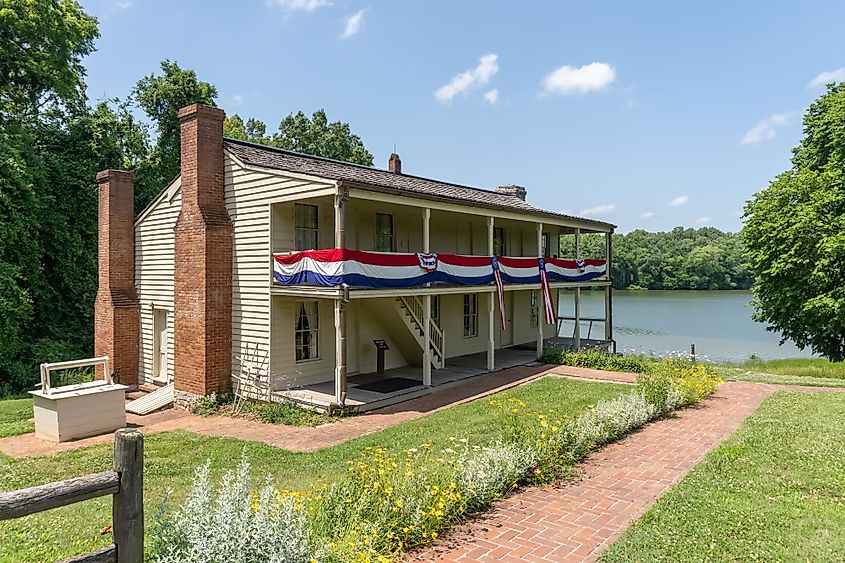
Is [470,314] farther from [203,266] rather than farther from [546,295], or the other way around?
[203,266]

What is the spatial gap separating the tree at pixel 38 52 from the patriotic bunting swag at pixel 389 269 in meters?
16.3

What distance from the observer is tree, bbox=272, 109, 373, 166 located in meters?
43.9

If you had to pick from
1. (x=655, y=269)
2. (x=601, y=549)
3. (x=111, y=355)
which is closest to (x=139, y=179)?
(x=111, y=355)

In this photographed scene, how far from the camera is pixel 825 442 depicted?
28.7ft

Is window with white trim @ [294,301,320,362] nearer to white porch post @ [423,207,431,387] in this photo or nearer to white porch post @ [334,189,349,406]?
white porch post @ [334,189,349,406]

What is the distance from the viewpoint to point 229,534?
3.94m

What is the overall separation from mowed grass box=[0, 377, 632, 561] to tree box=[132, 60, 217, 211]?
57.0 ft

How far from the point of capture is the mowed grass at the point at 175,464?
18.4 ft

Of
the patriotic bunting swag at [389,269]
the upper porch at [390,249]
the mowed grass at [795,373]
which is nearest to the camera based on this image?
the patriotic bunting swag at [389,269]

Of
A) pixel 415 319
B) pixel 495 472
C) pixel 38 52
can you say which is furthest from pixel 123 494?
pixel 38 52

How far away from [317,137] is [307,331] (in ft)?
110

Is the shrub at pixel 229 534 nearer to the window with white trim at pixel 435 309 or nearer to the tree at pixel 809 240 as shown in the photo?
the window with white trim at pixel 435 309

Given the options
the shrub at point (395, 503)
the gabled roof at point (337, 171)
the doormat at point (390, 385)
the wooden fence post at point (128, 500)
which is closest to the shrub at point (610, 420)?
the shrub at point (395, 503)

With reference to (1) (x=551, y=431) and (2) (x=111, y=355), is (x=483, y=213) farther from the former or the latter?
(2) (x=111, y=355)
